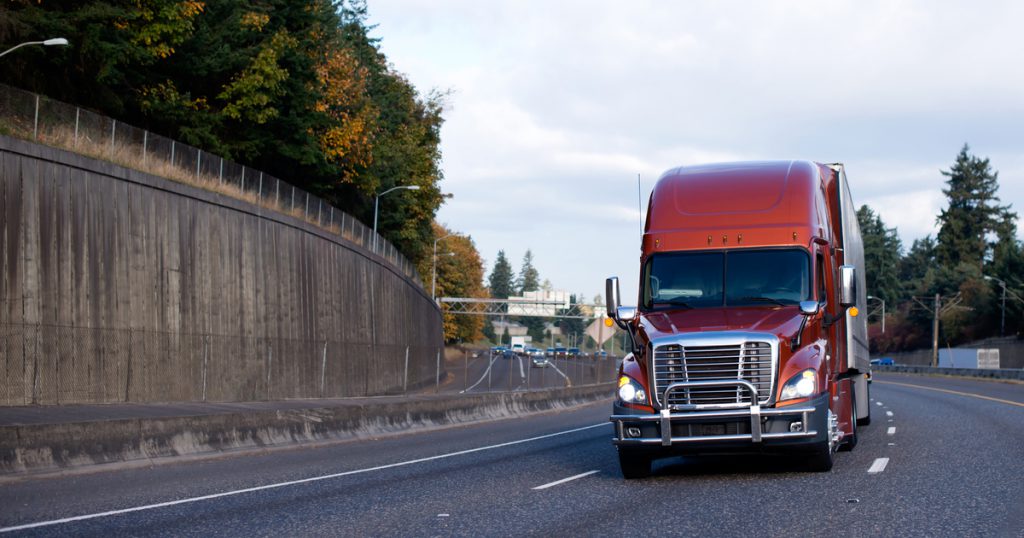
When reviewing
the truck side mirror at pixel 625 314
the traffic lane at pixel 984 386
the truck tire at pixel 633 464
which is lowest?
the traffic lane at pixel 984 386

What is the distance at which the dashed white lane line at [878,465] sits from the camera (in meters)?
15.7

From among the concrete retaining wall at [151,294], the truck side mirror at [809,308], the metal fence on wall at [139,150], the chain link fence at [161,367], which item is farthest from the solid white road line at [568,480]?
the metal fence on wall at [139,150]

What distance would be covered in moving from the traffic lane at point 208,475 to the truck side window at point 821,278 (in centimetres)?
727

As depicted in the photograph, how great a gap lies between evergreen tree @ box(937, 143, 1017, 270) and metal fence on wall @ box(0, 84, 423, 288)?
117 meters

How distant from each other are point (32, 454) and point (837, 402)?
35.7ft

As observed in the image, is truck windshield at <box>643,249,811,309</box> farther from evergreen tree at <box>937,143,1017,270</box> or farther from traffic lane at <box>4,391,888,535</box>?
evergreen tree at <box>937,143,1017,270</box>

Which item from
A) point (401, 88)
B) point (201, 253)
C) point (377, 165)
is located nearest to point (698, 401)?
point (201, 253)

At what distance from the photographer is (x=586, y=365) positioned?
5784 cm

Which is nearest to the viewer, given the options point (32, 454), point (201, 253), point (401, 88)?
point (32, 454)

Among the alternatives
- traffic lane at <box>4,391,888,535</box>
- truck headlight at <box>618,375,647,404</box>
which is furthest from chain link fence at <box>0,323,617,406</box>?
truck headlight at <box>618,375,647,404</box>

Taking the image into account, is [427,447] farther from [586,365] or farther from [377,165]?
[377,165]

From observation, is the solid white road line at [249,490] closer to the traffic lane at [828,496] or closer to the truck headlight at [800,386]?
the traffic lane at [828,496]

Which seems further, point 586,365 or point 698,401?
point 586,365

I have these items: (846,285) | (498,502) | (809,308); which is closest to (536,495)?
(498,502)
